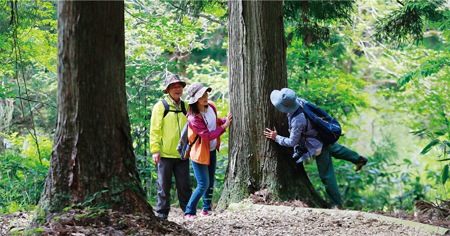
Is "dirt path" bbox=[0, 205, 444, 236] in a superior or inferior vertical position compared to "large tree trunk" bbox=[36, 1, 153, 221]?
inferior

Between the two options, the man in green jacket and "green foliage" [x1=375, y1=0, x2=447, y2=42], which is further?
"green foliage" [x1=375, y1=0, x2=447, y2=42]

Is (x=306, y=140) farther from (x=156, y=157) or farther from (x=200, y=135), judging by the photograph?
(x=156, y=157)

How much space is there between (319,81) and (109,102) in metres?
5.49

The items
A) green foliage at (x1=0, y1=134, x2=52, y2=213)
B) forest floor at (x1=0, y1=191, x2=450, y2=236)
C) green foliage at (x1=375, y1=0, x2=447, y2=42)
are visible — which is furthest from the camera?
green foliage at (x1=375, y1=0, x2=447, y2=42)

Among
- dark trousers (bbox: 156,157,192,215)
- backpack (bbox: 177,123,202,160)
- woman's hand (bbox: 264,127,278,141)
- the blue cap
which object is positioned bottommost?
dark trousers (bbox: 156,157,192,215)

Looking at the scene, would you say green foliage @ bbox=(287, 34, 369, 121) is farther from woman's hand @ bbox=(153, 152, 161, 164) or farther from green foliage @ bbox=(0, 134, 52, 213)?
green foliage @ bbox=(0, 134, 52, 213)

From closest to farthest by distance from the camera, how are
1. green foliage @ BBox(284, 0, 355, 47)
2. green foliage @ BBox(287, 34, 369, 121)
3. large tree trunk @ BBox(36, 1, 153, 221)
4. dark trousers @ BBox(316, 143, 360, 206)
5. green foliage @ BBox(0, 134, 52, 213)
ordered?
large tree trunk @ BBox(36, 1, 153, 221) < dark trousers @ BBox(316, 143, 360, 206) < green foliage @ BBox(0, 134, 52, 213) < green foliage @ BBox(284, 0, 355, 47) < green foliage @ BBox(287, 34, 369, 121)

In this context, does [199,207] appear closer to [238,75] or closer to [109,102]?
[238,75]

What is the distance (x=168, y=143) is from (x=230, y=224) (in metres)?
1.47

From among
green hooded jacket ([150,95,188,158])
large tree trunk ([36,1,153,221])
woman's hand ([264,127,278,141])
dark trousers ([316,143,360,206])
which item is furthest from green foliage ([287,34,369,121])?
large tree trunk ([36,1,153,221])

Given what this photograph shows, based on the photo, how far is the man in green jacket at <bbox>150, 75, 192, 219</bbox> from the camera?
4488 millimetres

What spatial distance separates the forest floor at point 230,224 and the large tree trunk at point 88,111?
0.17 m

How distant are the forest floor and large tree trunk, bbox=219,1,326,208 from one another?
30 cm

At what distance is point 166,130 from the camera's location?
4586 millimetres
